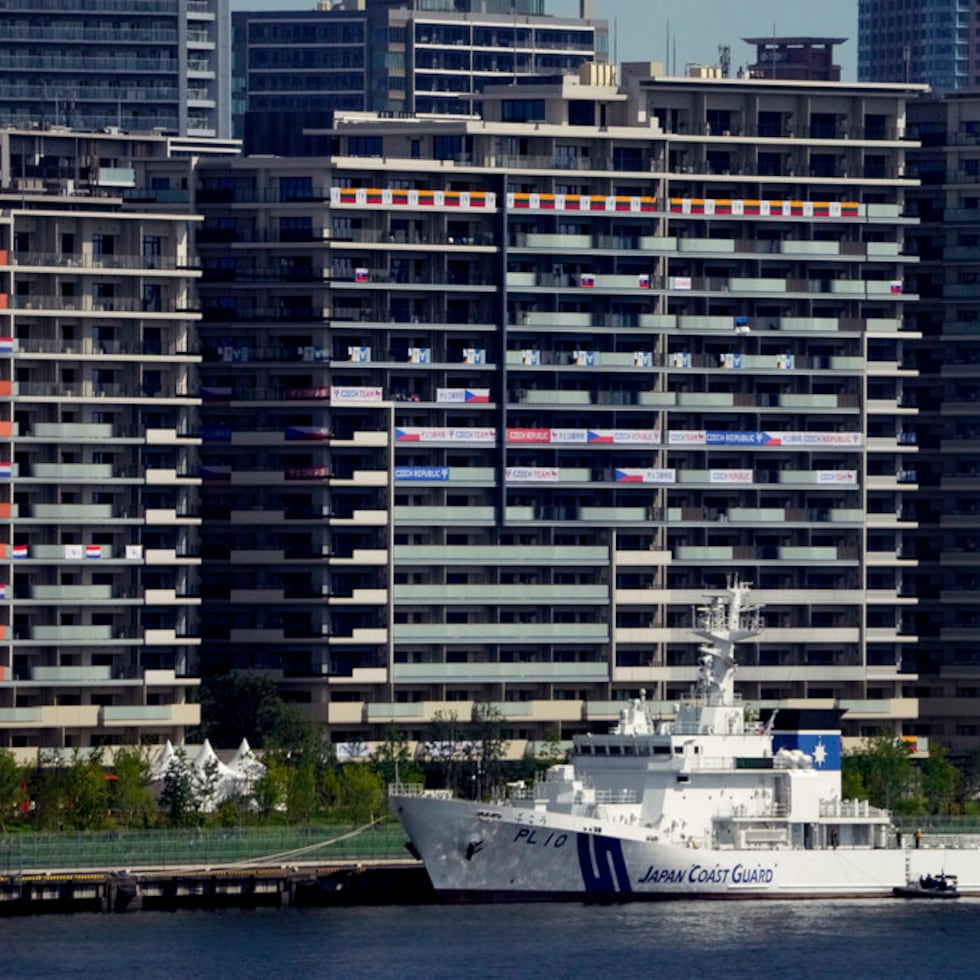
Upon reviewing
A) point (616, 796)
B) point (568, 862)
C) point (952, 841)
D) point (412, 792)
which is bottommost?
point (952, 841)

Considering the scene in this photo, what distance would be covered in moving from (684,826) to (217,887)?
2009 cm

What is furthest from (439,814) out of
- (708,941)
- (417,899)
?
(708,941)

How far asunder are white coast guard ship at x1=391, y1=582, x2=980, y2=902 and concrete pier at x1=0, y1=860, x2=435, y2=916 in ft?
10.0

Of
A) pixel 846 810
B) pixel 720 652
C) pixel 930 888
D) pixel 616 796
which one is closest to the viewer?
pixel 616 796

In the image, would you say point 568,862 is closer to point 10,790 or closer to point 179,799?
point 179,799

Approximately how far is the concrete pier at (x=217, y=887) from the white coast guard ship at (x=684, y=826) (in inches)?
120

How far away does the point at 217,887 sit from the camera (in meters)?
177

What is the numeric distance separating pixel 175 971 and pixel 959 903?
41828mm

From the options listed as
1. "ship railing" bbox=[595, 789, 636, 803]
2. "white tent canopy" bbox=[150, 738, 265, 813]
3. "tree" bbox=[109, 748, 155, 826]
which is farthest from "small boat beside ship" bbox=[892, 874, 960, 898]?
"tree" bbox=[109, 748, 155, 826]

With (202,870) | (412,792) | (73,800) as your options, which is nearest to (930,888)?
(412,792)

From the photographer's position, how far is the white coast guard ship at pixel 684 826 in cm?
17625

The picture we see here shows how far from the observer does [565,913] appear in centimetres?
17275

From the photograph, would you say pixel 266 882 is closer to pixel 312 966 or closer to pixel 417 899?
pixel 417 899

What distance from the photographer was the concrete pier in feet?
568
